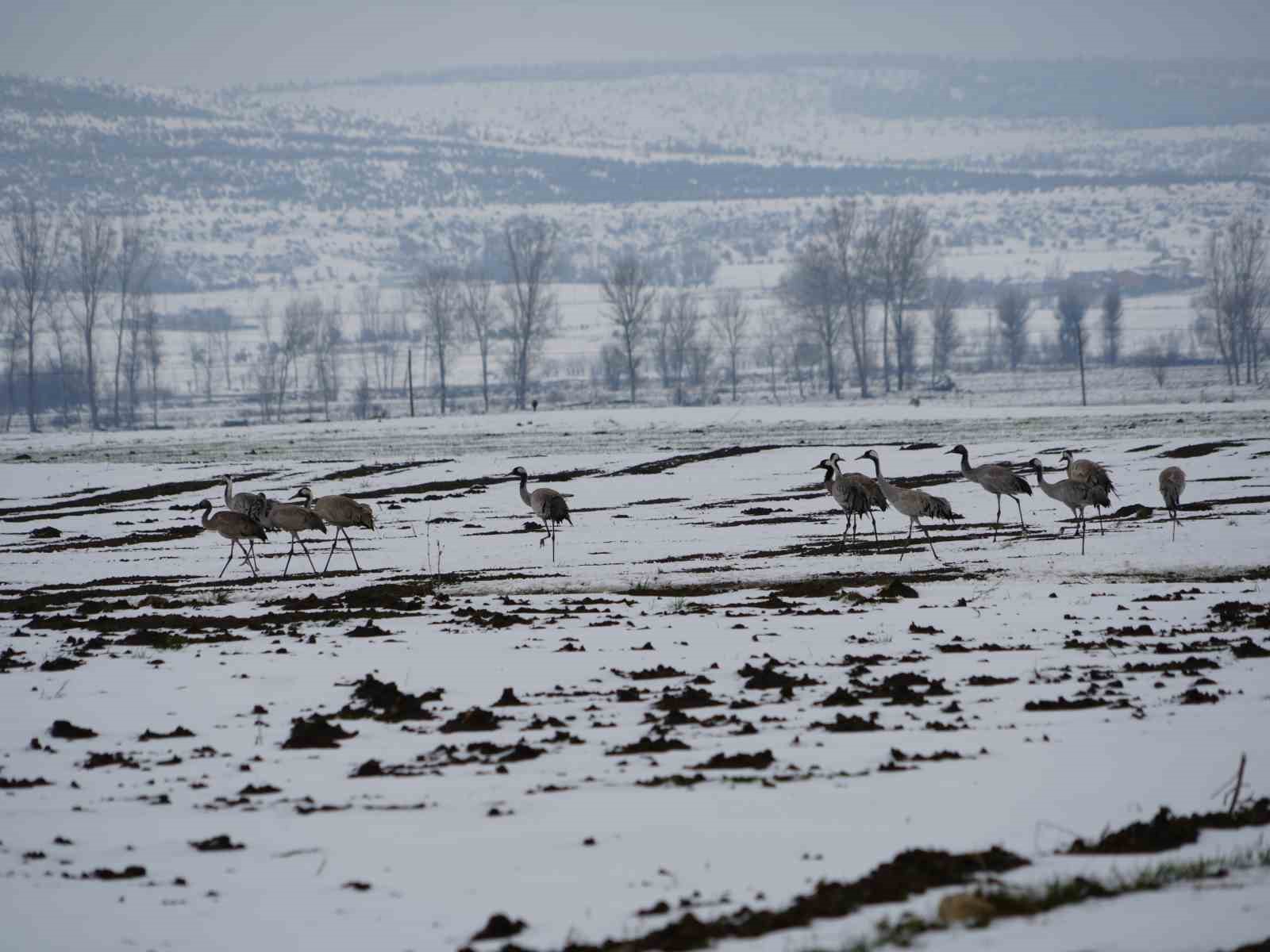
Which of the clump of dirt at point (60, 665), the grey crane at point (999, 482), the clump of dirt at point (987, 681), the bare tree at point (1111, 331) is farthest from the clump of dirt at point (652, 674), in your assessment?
the bare tree at point (1111, 331)

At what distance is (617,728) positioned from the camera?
44.5ft

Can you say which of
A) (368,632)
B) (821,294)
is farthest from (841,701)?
(821,294)

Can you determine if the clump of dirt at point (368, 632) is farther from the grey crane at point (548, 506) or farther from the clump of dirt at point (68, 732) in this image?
the grey crane at point (548, 506)

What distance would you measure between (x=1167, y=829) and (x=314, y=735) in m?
7.18

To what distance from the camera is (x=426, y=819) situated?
10.6m

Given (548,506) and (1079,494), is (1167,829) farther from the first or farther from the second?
(548,506)

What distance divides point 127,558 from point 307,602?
436 inches

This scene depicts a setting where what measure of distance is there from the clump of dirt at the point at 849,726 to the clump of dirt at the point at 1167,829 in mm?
3343

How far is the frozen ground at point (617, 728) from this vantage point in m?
8.84

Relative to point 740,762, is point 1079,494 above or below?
above

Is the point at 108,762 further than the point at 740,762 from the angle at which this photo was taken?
Yes

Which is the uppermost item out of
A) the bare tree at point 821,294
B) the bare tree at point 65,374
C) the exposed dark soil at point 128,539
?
the bare tree at point 821,294

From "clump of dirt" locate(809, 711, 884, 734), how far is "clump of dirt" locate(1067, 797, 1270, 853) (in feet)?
11.0

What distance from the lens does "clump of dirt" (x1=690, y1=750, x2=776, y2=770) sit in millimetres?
11711
